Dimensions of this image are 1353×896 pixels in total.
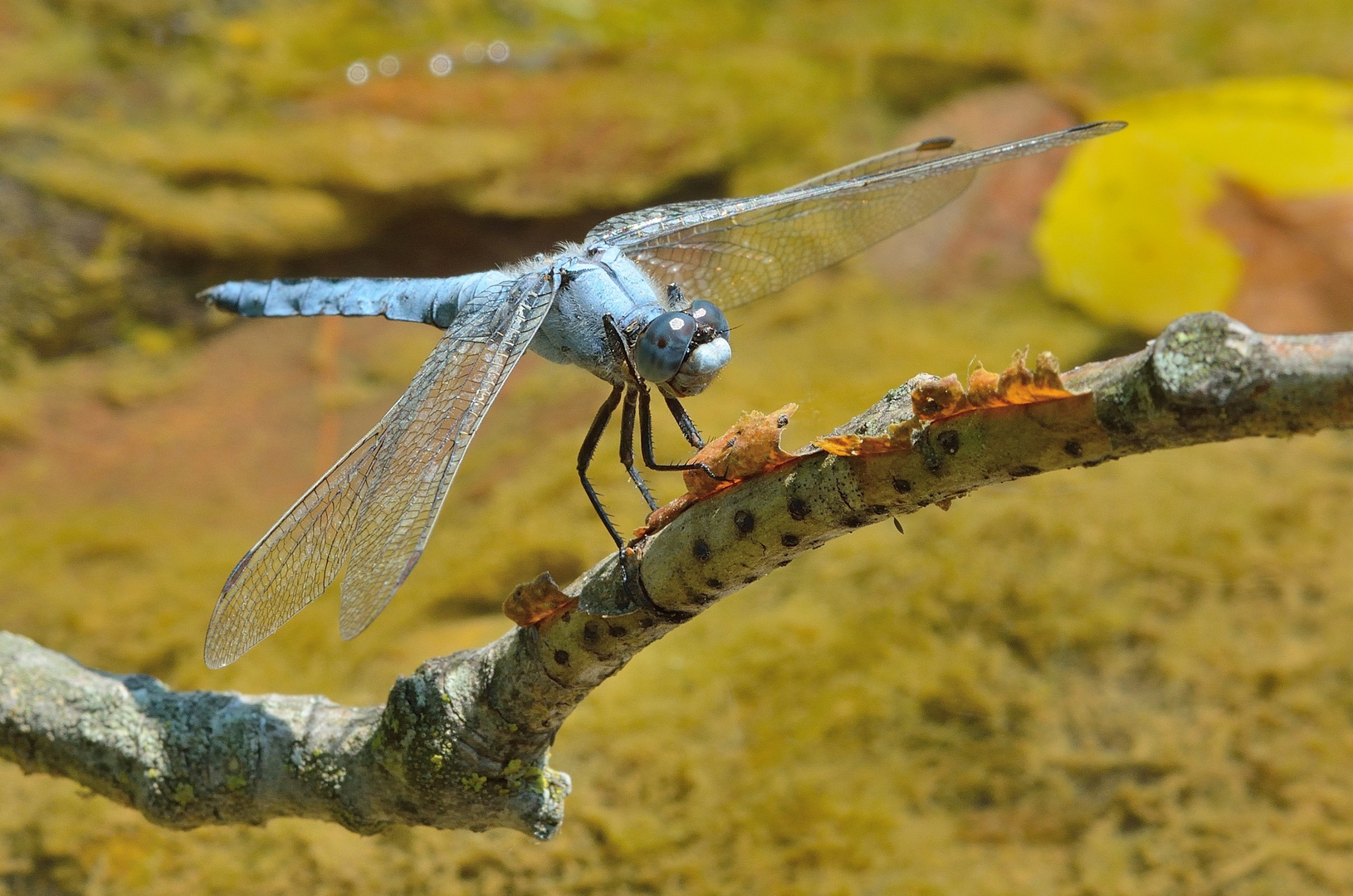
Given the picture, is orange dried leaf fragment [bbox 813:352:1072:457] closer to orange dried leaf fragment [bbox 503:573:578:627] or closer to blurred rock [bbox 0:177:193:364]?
orange dried leaf fragment [bbox 503:573:578:627]

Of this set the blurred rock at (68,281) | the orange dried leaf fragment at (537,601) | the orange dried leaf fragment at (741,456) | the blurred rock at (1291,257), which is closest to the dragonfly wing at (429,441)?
the orange dried leaf fragment at (537,601)

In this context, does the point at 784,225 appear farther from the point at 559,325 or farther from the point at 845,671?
the point at 845,671

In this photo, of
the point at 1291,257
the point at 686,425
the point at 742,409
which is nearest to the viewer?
the point at 686,425

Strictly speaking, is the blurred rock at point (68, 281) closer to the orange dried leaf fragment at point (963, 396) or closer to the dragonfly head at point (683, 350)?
the dragonfly head at point (683, 350)

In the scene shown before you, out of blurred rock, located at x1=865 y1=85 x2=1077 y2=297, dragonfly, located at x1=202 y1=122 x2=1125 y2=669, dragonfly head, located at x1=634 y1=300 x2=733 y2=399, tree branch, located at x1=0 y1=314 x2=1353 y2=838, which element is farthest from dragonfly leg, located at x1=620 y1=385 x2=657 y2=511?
blurred rock, located at x1=865 y1=85 x2=1077 y2=297

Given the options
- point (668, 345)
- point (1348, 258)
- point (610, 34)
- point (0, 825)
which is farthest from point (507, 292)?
point (610, 34)

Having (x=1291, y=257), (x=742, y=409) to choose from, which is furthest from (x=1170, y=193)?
(x=742, y=409)
